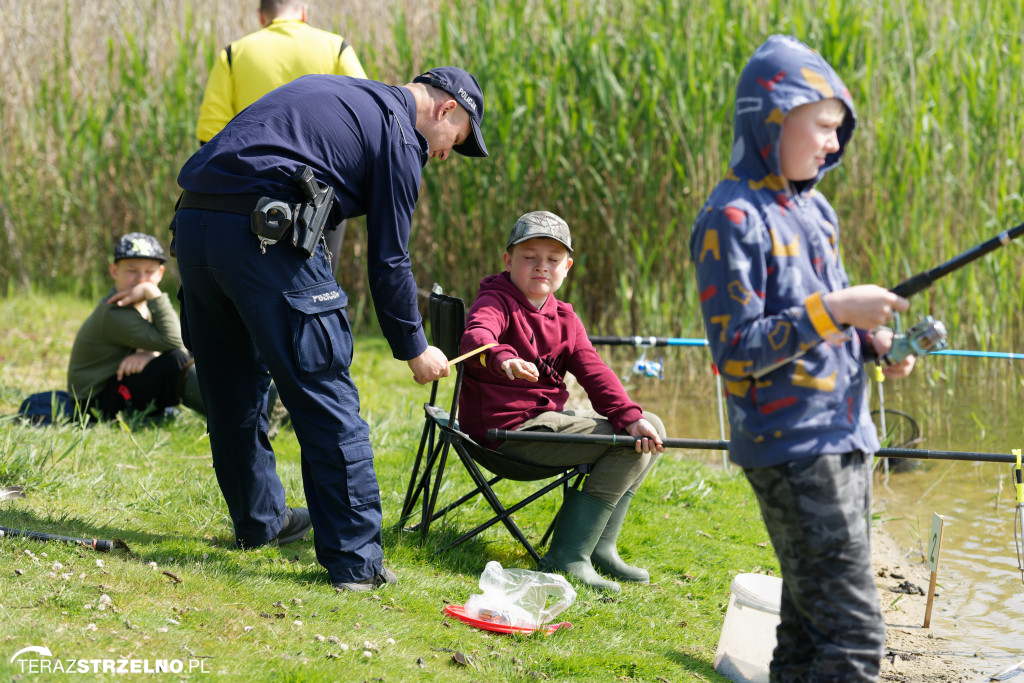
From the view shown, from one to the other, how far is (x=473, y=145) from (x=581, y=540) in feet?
5.08

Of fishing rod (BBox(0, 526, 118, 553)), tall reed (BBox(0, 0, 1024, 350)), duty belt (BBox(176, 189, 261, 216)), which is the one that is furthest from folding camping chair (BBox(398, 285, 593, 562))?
tall reed (BBox(0, 0, 1024, 350))

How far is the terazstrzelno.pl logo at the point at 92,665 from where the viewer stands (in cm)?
253

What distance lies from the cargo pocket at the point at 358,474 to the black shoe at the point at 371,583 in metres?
0.28

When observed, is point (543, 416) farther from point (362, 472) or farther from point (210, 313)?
point (210, 313)

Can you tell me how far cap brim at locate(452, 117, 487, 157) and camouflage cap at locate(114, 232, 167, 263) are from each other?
239 centimetres

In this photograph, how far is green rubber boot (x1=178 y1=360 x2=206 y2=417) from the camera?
17.1ft

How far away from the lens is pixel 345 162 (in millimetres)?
3258

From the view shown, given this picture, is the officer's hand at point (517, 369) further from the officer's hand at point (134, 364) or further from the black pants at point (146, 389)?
the officer's hand at point (134, 364)

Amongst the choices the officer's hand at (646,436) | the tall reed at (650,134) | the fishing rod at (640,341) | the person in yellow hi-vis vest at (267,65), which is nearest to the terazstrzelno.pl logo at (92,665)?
the officer's hand at (646,436)

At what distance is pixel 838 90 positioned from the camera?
2.27m

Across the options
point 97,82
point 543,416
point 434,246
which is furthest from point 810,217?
point 97,82

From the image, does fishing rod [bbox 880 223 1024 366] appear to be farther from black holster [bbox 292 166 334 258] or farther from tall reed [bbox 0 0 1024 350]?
tall reed [bbox 0 0 1024 350]

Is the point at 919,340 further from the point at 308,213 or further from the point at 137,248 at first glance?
the point at 137,248

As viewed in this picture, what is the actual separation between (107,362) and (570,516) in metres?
2.93
